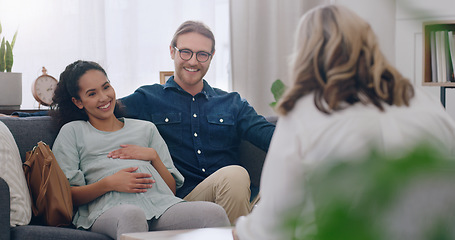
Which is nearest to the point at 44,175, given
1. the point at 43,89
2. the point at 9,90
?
the point at 9,90

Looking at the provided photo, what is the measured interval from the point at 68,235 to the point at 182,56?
92 centimetres

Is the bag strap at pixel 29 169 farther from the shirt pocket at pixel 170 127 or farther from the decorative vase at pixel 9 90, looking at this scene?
the decorative vase at pixel 9 90

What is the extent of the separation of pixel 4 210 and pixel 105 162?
0.44 m

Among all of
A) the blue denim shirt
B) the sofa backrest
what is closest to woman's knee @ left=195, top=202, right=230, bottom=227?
the blue denim shirt

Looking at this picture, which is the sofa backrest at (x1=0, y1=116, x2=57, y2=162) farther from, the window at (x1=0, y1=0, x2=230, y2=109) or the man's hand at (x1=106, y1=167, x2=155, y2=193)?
the window at (x1=0, y1=0, x2=230, y2=109)

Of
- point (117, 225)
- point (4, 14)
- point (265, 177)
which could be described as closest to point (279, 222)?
point (265, 177)

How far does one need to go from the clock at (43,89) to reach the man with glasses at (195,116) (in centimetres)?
61

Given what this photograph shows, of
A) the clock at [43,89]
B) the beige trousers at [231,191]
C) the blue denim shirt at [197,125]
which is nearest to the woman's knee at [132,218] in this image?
the beige trousers at [231,191]

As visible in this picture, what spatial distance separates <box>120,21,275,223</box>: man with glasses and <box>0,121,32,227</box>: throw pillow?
1.86 feet

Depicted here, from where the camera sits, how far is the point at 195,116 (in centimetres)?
226

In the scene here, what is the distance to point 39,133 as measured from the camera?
1.97m

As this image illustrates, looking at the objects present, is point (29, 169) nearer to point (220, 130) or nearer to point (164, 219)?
point (164, 219)

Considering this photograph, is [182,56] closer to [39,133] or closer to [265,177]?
[39,133]

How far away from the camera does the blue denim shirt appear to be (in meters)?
2.20
